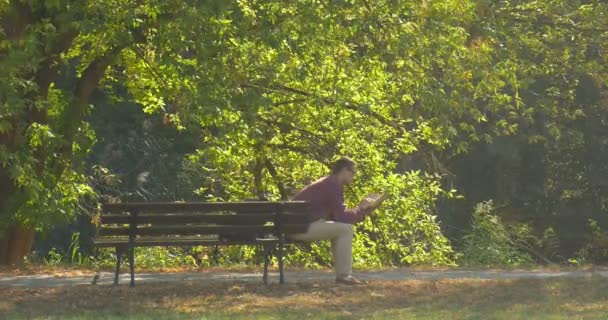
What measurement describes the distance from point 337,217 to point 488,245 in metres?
10.1

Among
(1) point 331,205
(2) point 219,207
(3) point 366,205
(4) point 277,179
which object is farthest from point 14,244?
(3) point 366,205

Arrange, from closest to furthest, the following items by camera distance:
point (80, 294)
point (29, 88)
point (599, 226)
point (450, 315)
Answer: point (450, 315) → point (80, 294) → point (29, 88) → point (599, 226)

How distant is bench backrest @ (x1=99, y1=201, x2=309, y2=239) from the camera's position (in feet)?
43.4

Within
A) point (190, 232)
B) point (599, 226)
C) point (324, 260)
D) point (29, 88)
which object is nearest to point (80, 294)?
point (190, 232)

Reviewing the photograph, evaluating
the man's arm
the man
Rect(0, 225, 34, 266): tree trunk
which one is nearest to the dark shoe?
the man

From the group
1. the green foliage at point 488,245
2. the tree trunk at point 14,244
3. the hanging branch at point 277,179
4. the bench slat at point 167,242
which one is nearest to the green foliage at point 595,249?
the green foliage at point 488,245

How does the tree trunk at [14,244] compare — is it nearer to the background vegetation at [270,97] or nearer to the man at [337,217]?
the background vegetation at [270,97]

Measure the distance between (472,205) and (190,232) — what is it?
1990 centimetres

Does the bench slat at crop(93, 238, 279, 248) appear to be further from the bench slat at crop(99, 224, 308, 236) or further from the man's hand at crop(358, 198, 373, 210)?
the man's hand at crop(358, 198, 373, 210)

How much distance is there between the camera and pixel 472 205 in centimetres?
3253

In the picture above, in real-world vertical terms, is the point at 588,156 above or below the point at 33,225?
above

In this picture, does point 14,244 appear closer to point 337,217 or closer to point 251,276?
point 251,276

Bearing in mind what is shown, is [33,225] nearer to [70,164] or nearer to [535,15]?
[70,164]

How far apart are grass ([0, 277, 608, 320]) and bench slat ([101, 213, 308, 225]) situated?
25.7 inches
